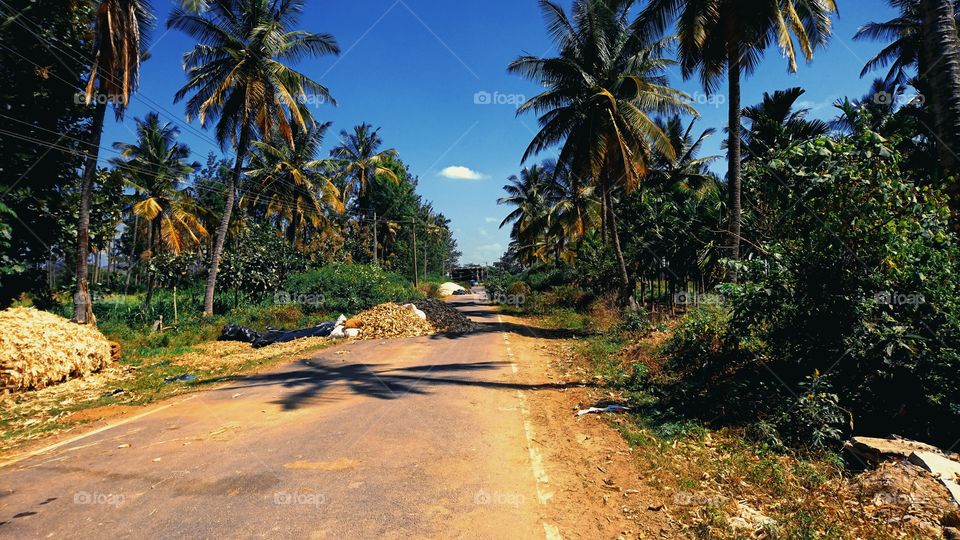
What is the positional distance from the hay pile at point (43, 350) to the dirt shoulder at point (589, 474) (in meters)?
8.96

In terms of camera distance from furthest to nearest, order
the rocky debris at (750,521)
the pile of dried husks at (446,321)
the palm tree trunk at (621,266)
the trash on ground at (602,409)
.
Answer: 1. the pile of dried husks at (446,321)
2. the palm tree trunk at (621,266)
3. the trash on ground at (602,409)
4. the rocky debris at (750,521)

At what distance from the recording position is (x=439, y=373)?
971 cm

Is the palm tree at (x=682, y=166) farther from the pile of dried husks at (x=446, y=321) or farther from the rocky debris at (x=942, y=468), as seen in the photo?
the rocky debris at (x=942, y=468)

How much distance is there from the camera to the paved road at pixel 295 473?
3.59 m

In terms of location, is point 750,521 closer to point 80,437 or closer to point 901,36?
point 80,437

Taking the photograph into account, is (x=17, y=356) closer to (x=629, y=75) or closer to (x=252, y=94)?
(x=252, y=94)

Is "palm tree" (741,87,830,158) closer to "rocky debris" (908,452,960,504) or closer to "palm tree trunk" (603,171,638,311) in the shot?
"palm tree trunk" (603,171,638,311)

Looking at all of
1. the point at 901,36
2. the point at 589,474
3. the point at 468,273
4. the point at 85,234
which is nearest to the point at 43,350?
the point at 85,234

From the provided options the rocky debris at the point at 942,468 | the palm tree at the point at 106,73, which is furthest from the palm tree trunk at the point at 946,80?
the palm tree at the point at 106,73

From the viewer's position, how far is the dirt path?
3615mm

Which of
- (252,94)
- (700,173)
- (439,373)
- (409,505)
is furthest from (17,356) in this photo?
(700,173)

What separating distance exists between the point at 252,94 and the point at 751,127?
20.1m

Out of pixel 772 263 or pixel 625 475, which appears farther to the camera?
pixel 772 263

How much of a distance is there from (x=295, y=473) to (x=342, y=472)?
46 centimetres
